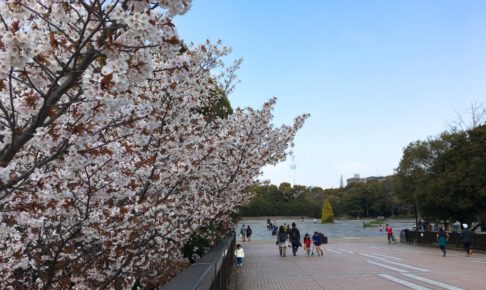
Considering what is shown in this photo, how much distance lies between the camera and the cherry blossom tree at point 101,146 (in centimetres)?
277

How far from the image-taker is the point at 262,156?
11031mm

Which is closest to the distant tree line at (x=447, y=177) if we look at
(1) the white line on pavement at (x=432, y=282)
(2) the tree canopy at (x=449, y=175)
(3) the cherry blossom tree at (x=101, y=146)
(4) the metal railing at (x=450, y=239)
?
(2) the tree canopy at (x=449, y=175)

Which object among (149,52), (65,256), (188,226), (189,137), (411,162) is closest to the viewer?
(149,52)

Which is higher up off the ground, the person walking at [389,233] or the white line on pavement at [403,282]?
the person walking at [389,233]

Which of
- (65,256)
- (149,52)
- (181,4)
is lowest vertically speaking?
(65,256)

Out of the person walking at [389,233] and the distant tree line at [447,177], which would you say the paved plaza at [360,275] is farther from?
the person walking at [389,233]

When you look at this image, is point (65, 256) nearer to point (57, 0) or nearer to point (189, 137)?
point (189, 137)

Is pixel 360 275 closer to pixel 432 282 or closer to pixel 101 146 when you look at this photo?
pixel 432 282

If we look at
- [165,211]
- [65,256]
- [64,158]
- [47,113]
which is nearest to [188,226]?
[165,211]

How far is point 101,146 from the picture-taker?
355cm

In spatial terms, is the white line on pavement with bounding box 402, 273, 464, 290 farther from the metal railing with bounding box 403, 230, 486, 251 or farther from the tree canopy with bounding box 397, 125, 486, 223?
the tree canopy with bounding box 397, 125, 486, 223

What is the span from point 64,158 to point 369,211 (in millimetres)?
113705

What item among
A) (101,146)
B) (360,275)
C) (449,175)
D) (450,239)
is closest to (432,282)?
(360,275)

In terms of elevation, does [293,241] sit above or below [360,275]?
above
